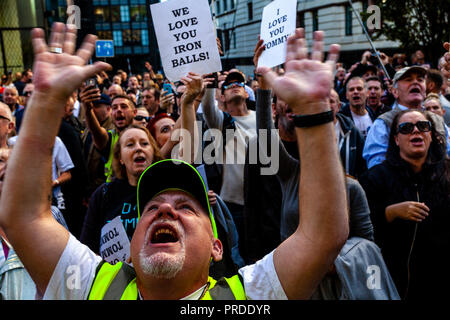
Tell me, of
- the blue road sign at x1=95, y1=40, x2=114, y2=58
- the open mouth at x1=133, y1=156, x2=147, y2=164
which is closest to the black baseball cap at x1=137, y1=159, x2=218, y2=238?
the open mouth at x1=133, y1=156, x2=147, y2=164

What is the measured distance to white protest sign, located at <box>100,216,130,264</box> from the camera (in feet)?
8.54

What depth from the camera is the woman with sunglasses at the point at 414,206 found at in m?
2.85

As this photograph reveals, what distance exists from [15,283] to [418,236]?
238 centimetres

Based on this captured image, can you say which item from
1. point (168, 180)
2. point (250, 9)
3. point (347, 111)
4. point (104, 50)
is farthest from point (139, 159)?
point (250, 9)

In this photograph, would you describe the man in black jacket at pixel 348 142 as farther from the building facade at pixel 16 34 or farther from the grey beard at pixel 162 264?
the building facade at pixel 16 34

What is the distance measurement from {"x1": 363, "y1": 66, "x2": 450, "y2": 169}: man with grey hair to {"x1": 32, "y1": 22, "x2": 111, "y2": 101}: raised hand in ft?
9.27

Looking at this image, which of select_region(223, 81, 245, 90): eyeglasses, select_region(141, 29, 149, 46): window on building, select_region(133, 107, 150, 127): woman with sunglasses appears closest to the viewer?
select_region(223, 81, 245, 90): eyeglasses

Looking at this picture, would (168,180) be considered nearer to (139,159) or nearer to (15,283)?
(15,283)

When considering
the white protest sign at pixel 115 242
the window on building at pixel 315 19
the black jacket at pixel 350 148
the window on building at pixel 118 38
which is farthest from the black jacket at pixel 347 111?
the window on building at pixel 118 38

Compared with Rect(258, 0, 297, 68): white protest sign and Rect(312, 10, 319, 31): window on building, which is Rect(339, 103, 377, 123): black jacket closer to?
Rect(258, 0, 297, 68): white protest sign

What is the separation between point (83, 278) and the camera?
5.50 ft

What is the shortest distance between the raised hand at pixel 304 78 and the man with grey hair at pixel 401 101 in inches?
95.3
